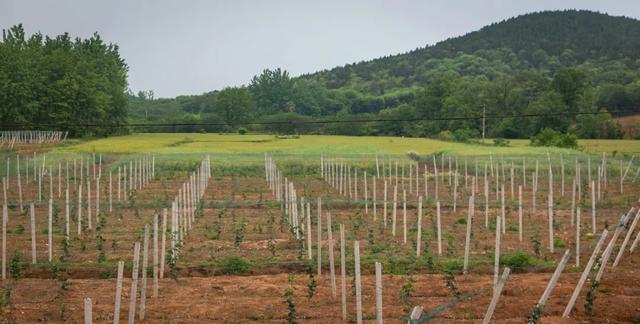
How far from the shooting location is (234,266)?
17.4 metres

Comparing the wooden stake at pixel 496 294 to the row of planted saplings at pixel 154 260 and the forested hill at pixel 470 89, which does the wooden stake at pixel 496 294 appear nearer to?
the row of planted saplings at pixel 154 260

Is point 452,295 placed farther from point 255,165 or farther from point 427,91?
point 427,91

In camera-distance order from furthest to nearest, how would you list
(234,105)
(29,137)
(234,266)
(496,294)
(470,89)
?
(234,105) → (470,89) → (29,137) → (234,266) → (496,294)

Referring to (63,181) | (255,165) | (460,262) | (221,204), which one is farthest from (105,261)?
(255,165)

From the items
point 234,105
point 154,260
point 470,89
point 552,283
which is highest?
point 470,89

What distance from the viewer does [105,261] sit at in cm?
1795

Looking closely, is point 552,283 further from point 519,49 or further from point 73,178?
point 519,49

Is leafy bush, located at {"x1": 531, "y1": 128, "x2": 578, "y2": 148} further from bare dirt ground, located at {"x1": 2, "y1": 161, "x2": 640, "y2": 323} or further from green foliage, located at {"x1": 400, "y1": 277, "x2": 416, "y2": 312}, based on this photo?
green foliage, located at {"x1": 400, "y1": 277, "x2": 416, "y2": 312}

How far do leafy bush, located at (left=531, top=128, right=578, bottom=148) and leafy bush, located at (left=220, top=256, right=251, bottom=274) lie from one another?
47662 millimetres

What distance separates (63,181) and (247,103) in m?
69.2

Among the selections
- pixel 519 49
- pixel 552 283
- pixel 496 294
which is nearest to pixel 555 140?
pixel 552 283

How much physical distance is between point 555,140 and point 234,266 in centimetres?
4993

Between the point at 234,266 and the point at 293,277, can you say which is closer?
the point at 293,277

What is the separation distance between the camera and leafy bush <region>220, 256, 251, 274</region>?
1731cm
